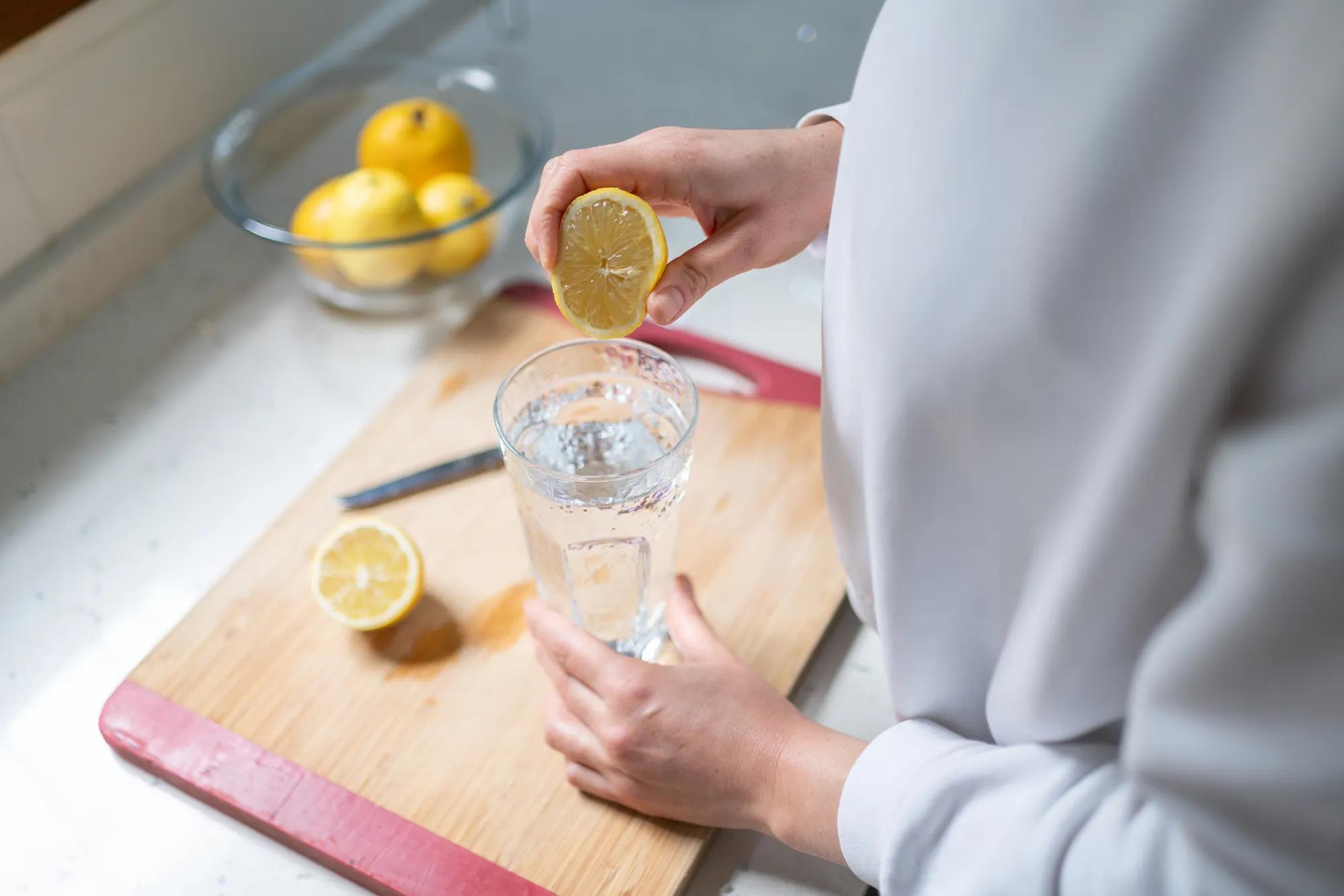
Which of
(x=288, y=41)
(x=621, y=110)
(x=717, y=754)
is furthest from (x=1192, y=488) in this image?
(x=288, y=41)

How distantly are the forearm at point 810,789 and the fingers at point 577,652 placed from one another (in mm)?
114

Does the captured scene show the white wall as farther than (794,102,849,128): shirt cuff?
Yes

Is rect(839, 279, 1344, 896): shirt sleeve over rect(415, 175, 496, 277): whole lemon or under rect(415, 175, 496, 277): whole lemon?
over

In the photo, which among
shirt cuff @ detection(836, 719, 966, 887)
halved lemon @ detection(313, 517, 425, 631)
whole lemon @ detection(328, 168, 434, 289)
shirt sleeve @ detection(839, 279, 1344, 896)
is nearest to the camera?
shirt sleeve @ detection(839, 279, 1344, 896)

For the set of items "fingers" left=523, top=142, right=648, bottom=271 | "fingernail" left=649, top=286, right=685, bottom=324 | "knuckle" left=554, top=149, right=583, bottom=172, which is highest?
"knuckle" left=554, top=149, right=583, bottom=172

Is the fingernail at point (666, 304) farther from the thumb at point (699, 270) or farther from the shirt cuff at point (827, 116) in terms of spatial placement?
the shirt cuff at point (827, 116)

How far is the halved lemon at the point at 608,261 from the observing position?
→ 0.61m

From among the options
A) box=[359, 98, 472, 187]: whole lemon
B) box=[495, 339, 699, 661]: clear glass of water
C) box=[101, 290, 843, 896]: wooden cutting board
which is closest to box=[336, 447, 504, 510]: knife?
box=[101, 290, 843, 896]: wooden cutting board

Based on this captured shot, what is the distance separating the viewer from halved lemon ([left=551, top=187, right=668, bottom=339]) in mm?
614

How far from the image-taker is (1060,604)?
452 millimetres

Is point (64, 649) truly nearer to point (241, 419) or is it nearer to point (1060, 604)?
point (241, 419)

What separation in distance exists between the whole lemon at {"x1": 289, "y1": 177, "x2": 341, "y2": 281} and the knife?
244 mm

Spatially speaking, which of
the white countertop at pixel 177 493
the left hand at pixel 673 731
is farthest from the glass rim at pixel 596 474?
the white countertop at pixel 177 493

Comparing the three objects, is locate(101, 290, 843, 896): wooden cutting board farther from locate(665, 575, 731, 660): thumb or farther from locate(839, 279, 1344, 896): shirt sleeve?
locate(839, 279, 1344, 896): shirt sleeve
